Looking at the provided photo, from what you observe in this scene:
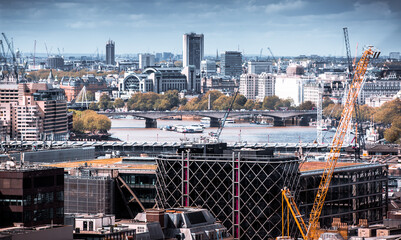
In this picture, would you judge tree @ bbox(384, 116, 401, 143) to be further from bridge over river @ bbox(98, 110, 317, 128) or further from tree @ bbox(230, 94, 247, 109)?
tree @ bbox(230, 94, 247, 109)

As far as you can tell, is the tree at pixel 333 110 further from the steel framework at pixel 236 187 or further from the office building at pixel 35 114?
the steel framework at pixel 236 187

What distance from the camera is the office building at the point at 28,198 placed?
109 feet

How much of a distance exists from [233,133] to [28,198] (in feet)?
332

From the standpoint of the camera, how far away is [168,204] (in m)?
39.1

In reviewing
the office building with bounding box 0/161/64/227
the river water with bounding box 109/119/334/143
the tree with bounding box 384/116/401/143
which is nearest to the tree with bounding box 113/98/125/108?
the river water with bounding box 109/119/334/143

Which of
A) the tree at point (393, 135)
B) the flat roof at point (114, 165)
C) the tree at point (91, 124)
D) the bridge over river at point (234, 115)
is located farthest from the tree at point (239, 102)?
the flat roof at point (114, 165)

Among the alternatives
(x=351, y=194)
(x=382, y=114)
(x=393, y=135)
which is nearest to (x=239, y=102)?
(x=382, y=114)

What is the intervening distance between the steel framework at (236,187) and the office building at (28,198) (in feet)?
17.3

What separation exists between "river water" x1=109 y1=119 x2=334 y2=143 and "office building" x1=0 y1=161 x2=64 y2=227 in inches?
3106

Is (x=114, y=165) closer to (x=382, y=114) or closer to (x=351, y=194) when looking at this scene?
(x=351, y=194)

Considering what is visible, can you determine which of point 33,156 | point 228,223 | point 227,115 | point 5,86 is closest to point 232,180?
point 228,223

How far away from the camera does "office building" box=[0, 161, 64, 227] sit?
33250 millimetres

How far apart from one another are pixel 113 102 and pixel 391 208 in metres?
146

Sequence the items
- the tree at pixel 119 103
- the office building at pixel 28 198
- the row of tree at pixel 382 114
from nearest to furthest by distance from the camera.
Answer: the office building at pixel 28 198, the row of tree at pixel 382 114, the tree at pixel 119 103
